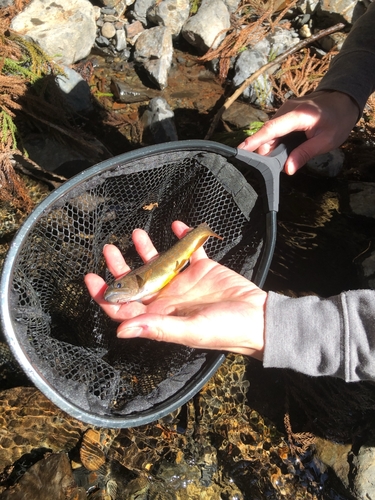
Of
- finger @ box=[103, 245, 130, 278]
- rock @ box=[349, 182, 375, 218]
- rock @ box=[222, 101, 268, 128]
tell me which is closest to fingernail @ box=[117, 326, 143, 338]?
finger @ box=[103, 245, 130, 278]

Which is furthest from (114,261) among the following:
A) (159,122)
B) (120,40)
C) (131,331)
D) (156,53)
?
(120,40)

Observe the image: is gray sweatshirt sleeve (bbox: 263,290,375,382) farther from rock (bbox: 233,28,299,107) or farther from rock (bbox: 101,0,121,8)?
rock (bbox: 101,0,121,8)

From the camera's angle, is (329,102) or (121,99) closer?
(329,102)

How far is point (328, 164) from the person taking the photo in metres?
4.93

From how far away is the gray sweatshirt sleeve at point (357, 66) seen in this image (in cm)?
331

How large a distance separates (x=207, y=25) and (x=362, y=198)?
3072mm

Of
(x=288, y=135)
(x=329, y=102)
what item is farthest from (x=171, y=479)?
(x=329, y=102)

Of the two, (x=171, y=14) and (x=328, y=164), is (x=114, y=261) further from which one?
Answer: (x=171, y=14)

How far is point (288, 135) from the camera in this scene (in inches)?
130

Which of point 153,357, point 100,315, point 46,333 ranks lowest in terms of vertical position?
point 153,357

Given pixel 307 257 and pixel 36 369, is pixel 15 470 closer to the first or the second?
pixel 36 369

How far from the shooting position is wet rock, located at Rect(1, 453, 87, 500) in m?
3.27

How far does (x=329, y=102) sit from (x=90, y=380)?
246 centimetres

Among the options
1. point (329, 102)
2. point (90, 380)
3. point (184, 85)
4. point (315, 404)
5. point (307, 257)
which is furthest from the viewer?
point (184, 85)
